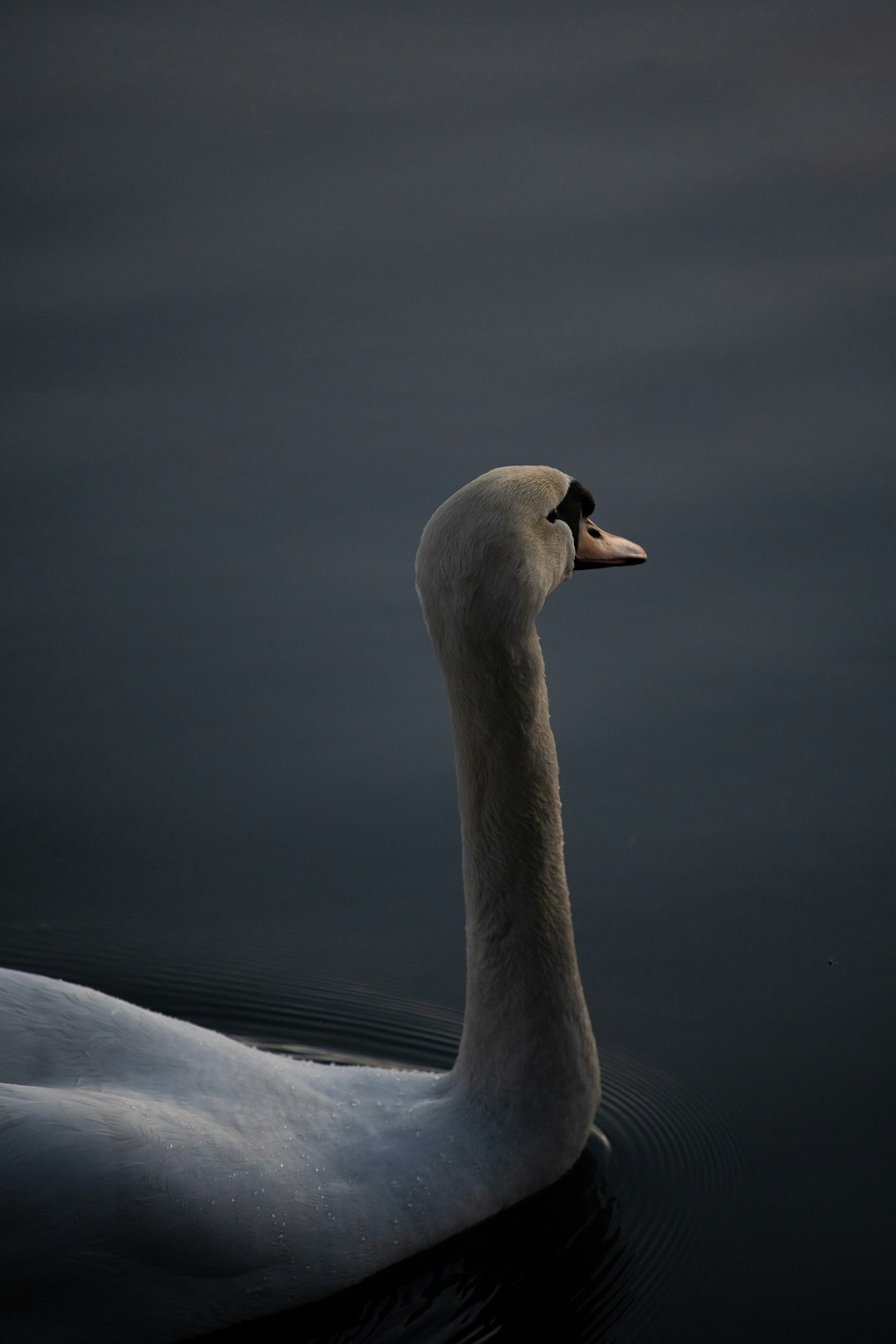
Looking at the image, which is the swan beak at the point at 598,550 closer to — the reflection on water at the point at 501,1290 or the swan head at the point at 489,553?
the swan head at the point at 489,553

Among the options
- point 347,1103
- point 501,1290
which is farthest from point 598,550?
point 501,1290

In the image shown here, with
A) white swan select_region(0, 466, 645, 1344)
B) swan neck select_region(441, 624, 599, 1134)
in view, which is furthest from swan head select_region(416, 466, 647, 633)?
swan neck select_region(441, 624, 599, 1134)

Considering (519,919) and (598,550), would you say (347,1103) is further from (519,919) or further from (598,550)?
(598,550)

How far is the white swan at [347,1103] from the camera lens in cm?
304

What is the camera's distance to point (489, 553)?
342cm

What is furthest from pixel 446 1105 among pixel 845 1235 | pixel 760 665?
pixel 760 665

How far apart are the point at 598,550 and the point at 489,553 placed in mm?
685

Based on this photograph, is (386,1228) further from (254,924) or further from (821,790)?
(821,790)

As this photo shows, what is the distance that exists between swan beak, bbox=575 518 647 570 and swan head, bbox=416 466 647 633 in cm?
33

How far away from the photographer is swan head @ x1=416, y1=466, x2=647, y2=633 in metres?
3.42

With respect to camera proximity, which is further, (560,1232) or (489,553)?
(560,1232)

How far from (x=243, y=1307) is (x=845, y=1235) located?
135 cm

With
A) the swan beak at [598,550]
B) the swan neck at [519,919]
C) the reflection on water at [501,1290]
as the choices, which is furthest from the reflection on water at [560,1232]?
the swan beak at [598,550]

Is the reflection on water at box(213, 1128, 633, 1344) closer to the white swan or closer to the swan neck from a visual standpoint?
the white swan
